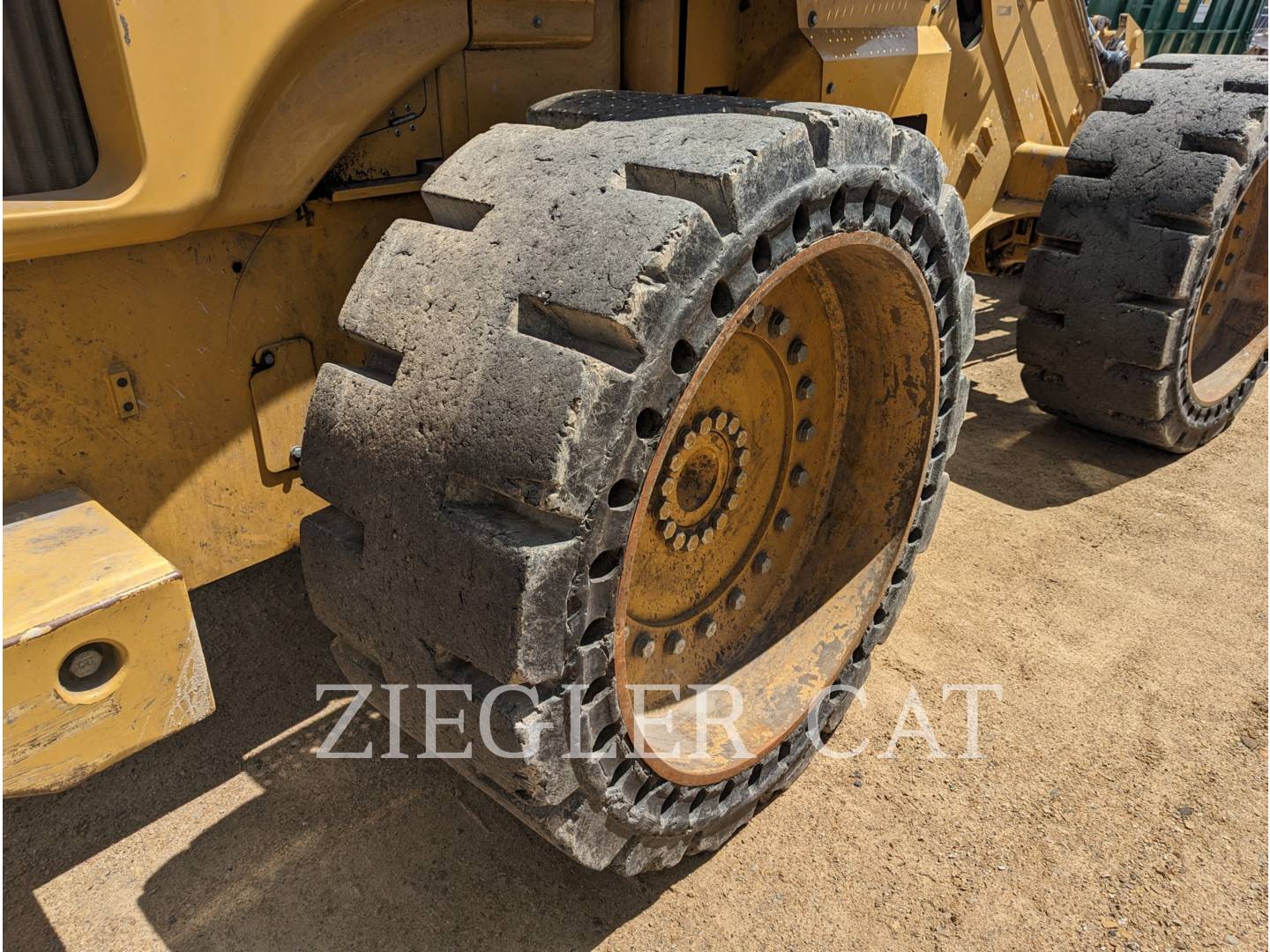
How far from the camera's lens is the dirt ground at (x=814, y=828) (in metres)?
2.04

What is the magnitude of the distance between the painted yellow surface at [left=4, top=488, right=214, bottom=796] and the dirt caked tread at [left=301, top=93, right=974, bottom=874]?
33 cm

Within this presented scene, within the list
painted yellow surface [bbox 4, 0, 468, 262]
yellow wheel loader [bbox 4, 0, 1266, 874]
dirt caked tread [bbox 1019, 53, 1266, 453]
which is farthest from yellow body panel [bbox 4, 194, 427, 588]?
dirt caked tread [bbox 1019, 53, 1266, 453]

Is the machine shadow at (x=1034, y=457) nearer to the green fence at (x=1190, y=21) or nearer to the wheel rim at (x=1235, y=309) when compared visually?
the wheel rim at (x=1235, y=309)

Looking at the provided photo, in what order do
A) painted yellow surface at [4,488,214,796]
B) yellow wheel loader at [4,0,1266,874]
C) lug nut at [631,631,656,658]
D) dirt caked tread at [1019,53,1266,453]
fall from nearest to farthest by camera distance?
painted yellow surface at [4,488,214,796] < yellow wheel loader at [4,0,1266,874] < lug nut at [631,631,656,658] < dirt caked tread at [1019,53,1266,453]

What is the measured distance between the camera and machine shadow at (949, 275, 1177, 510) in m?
3.86

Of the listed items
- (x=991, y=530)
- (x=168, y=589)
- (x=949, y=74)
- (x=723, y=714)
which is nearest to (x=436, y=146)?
(x=168, y=589)

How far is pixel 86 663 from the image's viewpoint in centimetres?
128

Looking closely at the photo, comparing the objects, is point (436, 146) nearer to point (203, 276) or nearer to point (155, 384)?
point (203, 276)

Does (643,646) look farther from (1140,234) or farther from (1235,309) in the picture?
(1235,309)

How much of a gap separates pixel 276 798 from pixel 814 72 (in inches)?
85.6

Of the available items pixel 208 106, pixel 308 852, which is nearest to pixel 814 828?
pixel 308 852

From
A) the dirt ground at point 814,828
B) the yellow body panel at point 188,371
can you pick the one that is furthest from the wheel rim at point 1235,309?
the yellow body panel at point 188,371

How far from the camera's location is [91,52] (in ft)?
4.35

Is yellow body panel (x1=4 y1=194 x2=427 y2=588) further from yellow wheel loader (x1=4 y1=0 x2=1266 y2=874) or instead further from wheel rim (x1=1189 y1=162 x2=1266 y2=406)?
wheel rim (x1=1189 y1=162 x2=1266 y2=406)
